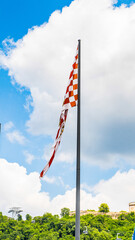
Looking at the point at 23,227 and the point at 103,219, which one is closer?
the point at 23,227

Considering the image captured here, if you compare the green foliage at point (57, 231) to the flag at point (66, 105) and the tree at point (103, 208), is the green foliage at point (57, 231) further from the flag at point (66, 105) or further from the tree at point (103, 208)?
the flag at point (66, 105)

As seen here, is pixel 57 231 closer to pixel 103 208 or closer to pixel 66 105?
pixel 103 208

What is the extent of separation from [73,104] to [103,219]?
78.7 metres

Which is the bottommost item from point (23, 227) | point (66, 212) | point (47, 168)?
point (47, 168)

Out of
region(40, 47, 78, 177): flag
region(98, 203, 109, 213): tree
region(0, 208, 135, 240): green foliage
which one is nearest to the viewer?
region(40, 47, 78, 177): flag

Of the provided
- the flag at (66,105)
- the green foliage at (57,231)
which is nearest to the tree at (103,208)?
the green foliage at (57,231)

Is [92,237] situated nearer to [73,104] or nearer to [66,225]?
[66,225]

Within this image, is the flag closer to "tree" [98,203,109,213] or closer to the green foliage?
the green foliage

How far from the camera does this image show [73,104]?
35.0ft

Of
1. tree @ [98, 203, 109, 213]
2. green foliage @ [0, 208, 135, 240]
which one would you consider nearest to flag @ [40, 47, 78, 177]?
green foliage @ [0, 208, 135, 240]

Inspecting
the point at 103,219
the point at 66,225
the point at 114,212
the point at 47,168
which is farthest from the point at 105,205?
the point at 47,168

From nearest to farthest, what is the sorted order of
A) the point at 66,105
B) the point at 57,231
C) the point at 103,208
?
the point at 66,105 → the point at 57,231 → the point at 103,208

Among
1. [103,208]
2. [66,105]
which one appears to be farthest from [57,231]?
[66,105]

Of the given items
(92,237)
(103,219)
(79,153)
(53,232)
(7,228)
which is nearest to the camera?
(79,153)
